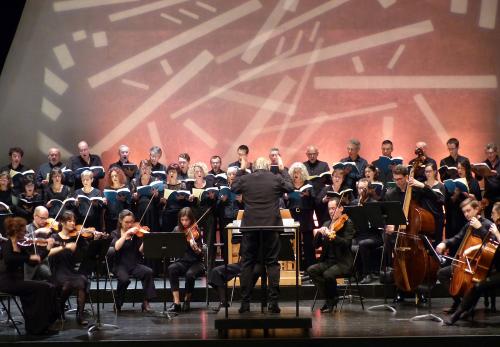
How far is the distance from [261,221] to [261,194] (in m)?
0.24

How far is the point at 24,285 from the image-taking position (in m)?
7.12

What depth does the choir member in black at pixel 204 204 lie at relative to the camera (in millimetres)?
8883

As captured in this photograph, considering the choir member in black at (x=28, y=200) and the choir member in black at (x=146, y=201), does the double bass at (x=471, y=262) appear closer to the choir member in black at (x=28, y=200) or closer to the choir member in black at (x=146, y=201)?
the choir member in black at (x=146, y=201)

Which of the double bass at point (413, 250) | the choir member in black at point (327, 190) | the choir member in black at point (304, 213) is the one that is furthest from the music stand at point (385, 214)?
the choir member in black at point (304, 213)

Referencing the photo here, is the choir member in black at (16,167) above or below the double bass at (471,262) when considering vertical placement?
above

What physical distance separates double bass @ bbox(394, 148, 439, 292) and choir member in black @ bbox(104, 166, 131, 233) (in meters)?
3.45

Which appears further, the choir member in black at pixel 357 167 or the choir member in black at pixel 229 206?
the choir member in black at pixel 357 167

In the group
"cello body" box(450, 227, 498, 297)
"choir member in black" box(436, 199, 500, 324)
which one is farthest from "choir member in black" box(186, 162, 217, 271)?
"cello body" box(450, 227, 498, 297)

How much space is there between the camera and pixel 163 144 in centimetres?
1160

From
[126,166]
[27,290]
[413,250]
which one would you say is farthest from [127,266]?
[413,250]

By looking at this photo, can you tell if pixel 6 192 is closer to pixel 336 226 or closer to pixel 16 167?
pixel 16 167

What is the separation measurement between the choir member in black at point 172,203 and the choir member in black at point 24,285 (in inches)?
101

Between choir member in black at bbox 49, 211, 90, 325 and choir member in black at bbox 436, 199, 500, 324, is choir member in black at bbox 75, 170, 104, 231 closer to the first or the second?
choir member in black at bbox 49, 211, 90, 325

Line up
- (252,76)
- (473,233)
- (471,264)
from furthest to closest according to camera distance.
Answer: (252,76) → (473,233) → (471,264)
